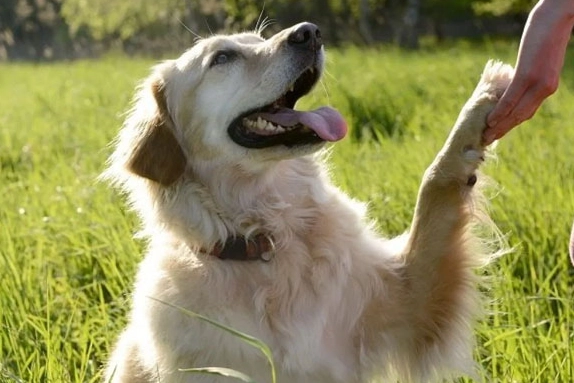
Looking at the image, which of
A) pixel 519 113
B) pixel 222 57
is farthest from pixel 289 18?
pixel 519 113

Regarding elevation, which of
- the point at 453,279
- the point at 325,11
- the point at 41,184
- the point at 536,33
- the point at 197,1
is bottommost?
the point at 325,11

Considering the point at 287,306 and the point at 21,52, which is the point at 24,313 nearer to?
the point at 287,306

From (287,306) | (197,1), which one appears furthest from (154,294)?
(197,1)

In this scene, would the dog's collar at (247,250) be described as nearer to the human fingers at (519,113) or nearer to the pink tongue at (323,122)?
the pink tongue at (323,122)

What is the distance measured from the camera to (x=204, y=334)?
9.11 feet

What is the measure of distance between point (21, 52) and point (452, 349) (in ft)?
117

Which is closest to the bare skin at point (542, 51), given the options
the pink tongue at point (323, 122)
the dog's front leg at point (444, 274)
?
the dog's front leg at point (444, 274)

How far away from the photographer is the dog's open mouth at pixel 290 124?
116 inches

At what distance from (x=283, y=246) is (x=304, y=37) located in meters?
0.73

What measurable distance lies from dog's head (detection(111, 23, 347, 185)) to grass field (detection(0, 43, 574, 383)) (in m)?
0.33

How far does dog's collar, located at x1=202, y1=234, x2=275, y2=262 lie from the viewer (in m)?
2.97

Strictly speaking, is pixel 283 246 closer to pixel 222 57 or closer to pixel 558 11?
pixel 222 57

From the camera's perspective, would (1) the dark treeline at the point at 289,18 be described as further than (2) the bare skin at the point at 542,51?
Yes

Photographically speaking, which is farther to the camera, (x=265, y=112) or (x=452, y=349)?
(x=265, y=112)
